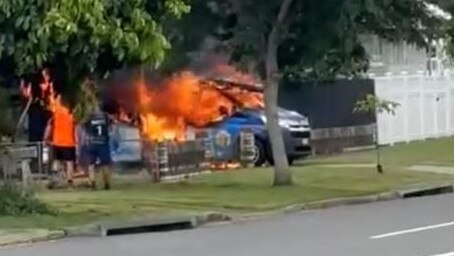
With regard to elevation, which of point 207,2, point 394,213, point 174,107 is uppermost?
point 207,2

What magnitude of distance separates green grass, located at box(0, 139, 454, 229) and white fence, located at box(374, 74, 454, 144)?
769 cm

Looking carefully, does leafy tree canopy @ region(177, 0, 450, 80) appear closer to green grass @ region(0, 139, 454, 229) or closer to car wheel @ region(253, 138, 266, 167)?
green grass @ region(0, 139, 454, 229)

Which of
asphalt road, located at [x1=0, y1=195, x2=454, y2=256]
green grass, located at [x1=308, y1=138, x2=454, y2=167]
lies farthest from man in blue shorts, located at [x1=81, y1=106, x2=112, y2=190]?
asphalt road, located at [x1=0, y1=195, x2=454, y2=256]

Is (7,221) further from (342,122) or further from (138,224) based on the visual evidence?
(342,122)

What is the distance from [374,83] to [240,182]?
45.3 feet

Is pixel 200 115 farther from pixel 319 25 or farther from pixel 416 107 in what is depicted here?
pixel 416 107

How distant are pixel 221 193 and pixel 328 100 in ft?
46.3

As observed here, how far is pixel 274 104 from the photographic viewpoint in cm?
2619

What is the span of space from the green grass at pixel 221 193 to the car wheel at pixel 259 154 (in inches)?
45.3

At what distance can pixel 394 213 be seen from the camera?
20.8 meters

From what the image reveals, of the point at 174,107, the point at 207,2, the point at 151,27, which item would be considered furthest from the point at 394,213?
the point at 174,107

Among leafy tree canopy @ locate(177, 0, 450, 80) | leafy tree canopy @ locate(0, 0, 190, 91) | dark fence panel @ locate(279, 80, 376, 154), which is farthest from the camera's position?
dark fence panel @ locate(279, 80, 376, 154)

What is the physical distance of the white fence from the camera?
40469mm

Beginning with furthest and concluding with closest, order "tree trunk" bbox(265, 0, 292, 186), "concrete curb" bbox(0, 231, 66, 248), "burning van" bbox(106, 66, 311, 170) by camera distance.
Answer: "burning van" bbox(106, 66, 311, 170) < "tree trunk" bbox(265, 0, 292, 186) < "concrete curb" bbox(0, 231, 66, 248)
